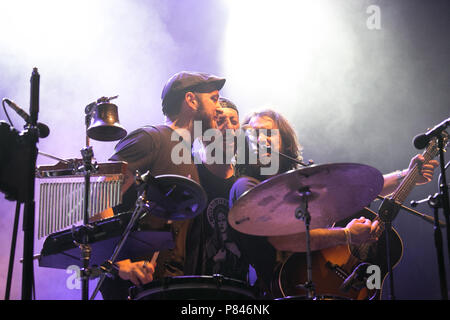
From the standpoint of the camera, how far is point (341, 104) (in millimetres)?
5227

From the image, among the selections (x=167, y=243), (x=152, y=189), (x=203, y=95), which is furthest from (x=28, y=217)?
(x=203, y=95)

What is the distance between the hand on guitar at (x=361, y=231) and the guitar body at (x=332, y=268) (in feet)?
0.20

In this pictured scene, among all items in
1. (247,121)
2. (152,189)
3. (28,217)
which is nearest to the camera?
(28,217)

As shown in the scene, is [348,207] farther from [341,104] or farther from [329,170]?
[341,104]

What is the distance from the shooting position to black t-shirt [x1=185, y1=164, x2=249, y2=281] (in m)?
3.92

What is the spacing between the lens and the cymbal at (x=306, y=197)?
9.35 feet

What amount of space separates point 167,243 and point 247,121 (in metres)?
2.09

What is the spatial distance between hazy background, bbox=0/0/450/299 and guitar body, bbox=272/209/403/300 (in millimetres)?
931

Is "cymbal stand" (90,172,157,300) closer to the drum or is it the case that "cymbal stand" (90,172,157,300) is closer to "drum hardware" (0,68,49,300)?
the drum

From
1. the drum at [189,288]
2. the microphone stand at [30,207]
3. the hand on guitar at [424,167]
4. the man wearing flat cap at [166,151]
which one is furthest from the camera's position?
the hand on guitar at [424,167]

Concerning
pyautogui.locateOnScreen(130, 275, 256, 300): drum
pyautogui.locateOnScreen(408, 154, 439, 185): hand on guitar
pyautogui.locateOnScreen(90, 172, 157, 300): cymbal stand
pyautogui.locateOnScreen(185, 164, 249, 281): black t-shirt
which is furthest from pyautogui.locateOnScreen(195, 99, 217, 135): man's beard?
pyautogui.locateOnScreen(130, 275, 256, 300): drum

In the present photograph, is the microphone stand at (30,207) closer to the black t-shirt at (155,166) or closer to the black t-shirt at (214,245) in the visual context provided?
the black t-shirt at (155,166)

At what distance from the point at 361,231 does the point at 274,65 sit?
211 centimetres

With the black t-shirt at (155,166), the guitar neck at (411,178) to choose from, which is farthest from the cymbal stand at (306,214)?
the guitar neck at (411,178)
